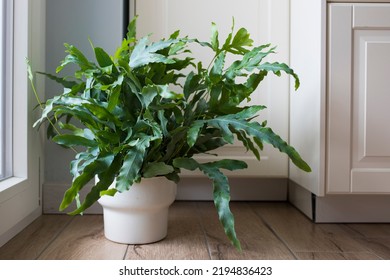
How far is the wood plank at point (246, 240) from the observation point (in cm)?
88

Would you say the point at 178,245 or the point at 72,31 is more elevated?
the point at 72,31

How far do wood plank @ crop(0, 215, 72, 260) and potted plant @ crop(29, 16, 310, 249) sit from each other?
147 millimetres

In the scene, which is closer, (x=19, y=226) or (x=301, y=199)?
(x=19, y=226)

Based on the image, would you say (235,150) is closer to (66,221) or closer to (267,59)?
(267,59)

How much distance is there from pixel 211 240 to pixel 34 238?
433 mm

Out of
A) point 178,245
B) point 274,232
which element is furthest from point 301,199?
point 178,245

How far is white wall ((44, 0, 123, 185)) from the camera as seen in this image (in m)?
1.25

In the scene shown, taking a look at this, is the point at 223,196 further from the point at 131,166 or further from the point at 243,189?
the point at 243,189

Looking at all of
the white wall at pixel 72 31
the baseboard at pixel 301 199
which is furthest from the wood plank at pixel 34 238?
the baseboard at pixel 301 199

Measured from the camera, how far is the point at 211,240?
3.22 ft

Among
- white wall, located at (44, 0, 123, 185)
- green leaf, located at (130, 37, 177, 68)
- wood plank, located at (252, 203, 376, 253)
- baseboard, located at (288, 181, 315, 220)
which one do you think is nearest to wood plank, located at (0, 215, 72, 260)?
white wall, located at (44, 0, 123, 185)

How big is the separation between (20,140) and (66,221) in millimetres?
264

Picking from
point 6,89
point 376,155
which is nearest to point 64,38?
point 6,89

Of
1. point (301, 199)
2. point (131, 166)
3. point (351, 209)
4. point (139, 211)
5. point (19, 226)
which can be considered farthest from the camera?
point (301, 199)
